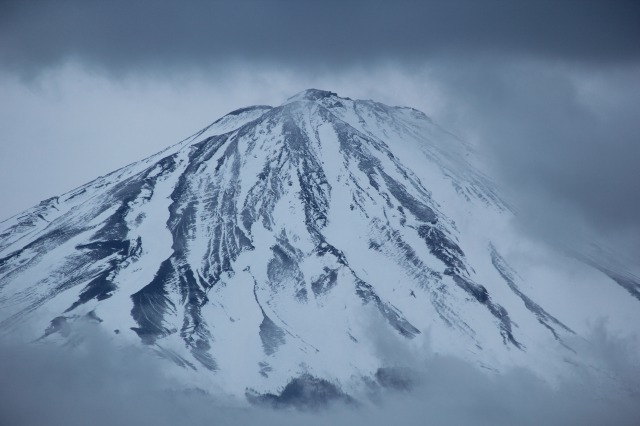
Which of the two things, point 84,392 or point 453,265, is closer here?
point 84,392

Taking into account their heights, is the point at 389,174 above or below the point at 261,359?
above

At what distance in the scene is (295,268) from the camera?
120 metres

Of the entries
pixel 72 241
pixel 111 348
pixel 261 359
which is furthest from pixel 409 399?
pixel 72 241

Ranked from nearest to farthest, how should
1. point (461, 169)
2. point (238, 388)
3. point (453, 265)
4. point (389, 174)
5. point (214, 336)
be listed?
1. point (238, 388)
2. point (214, 336)
3. point (453, 265)
4. point (389, 174)
5. point (461, 169)

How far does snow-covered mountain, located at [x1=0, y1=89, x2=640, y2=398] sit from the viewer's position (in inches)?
4358

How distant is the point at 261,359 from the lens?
107812mm

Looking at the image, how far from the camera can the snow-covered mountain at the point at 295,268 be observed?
111 m

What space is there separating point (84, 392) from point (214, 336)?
15.5m

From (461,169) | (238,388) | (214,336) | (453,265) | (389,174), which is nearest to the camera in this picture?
(238,388)

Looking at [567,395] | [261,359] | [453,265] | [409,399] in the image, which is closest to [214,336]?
[261,359]

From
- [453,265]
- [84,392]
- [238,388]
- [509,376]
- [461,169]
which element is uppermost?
[461,169]

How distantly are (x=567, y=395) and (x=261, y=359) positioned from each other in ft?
116

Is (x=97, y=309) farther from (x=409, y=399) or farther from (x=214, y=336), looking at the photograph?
(x=409, y=399)

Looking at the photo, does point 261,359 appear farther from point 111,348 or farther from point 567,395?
point 567,395
